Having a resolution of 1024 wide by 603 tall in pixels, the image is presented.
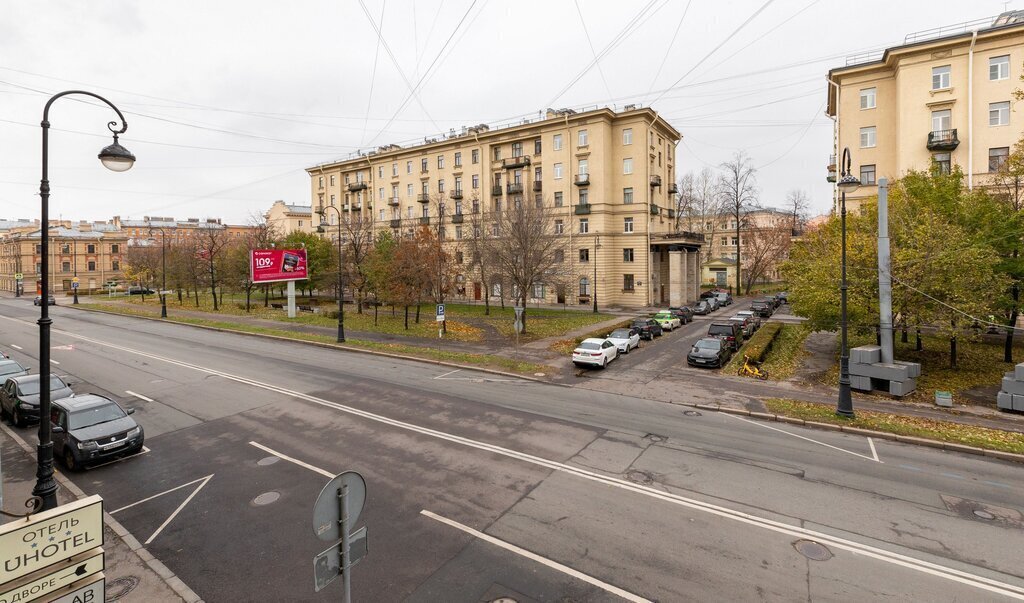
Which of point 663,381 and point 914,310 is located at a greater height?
point 914,310

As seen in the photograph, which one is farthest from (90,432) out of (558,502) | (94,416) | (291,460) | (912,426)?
(912,426)

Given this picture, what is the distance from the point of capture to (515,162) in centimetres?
A: 5322

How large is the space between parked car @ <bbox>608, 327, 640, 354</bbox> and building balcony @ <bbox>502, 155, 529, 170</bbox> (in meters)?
30.3

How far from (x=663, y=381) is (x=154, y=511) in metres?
17.2

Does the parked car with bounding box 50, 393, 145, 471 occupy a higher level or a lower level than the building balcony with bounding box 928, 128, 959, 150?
lower

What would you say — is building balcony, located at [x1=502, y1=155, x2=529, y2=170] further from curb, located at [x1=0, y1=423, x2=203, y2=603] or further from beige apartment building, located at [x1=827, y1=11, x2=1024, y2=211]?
curb, located at [x1=0, y1=423, x2=203, y2=603]

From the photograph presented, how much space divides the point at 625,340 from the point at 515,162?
33166mm

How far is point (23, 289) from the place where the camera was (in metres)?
88.9

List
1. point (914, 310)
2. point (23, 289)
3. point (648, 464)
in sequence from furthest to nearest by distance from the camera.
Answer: point (23, 289), point (914, 310), point (648, 464)

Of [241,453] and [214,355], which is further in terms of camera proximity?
[214,355]

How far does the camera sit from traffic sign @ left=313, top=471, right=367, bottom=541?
4.34m

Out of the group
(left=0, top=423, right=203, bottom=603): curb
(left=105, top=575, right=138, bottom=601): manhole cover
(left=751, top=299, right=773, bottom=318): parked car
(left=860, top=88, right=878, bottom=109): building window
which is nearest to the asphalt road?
(left=0, top=423, right=203, bottom=603): curb

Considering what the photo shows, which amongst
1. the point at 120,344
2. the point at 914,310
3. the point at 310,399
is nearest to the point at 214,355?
the point at 120,344

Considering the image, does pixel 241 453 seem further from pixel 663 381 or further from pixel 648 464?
pixel 663 381
